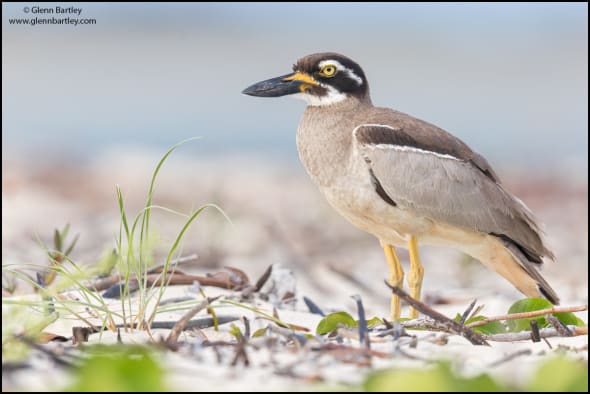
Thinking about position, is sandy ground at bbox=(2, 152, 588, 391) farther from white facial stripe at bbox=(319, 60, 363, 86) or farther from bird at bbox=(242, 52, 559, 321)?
white facial stripe at bbox=(319, 60, 363, 86)

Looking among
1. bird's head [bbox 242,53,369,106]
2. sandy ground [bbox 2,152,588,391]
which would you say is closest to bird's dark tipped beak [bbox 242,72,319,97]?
bird's head [bbox 242,53,369,106]

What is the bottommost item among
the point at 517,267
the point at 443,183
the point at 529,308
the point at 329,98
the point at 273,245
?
the point at 273,245

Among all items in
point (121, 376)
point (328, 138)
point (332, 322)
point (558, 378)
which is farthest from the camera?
point (328, 138)

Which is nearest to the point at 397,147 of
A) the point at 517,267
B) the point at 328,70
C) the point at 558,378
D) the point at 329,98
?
the point at 329,98

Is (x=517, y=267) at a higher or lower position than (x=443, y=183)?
lower

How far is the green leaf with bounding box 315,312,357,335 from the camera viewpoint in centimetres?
373

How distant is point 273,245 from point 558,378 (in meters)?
6.12

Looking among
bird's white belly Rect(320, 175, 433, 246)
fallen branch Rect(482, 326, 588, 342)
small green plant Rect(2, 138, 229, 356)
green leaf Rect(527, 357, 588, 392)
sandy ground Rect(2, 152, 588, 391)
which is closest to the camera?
green leaf Rect(527, 357, 588, 392)

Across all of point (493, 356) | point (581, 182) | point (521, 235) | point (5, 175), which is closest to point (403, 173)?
point (521, 235)

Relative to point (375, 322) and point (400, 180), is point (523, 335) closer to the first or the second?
point (375, 322)

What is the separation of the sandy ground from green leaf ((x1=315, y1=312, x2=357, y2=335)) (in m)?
0.42

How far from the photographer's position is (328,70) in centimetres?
567

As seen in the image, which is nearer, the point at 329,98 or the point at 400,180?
the point at 400,180

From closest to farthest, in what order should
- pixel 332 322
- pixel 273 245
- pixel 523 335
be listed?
pixel 523 335, pixel 332 322, pixel 273 245
